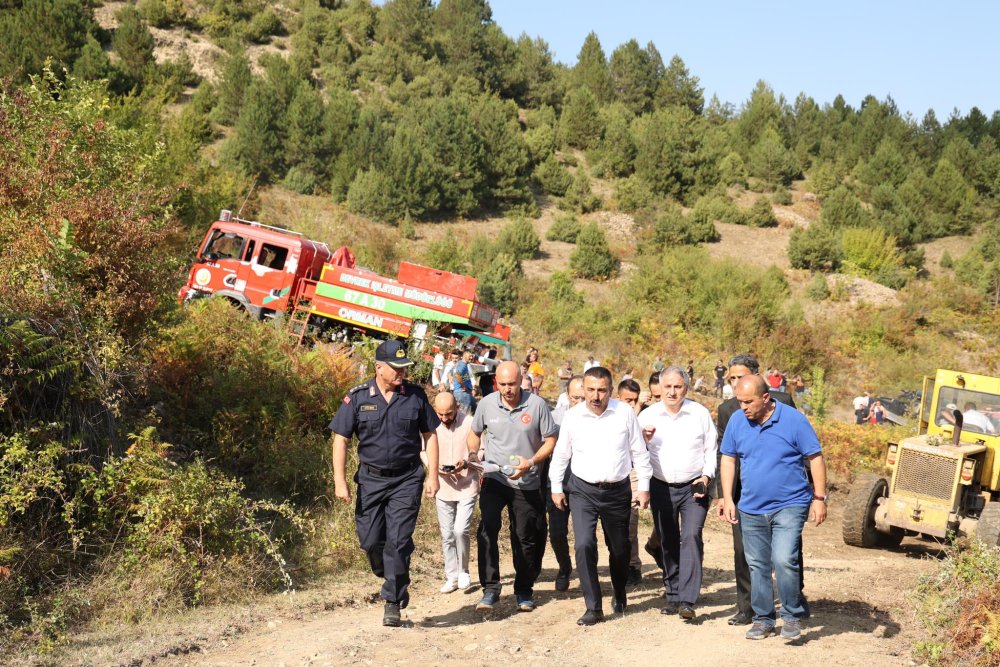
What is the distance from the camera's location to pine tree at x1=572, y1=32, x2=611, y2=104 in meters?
60.0

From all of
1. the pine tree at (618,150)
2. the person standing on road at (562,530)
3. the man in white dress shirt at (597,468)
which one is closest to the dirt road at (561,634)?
the person standing on road at (562,530)

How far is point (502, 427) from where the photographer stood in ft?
21.3

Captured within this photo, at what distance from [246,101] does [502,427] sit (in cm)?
3600

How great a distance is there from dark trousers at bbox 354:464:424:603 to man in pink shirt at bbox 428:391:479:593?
861 mm

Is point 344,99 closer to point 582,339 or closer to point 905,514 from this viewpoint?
point 582,339

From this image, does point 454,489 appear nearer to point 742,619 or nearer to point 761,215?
point 742,619

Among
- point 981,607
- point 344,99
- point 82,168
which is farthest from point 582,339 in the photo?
point 981,607

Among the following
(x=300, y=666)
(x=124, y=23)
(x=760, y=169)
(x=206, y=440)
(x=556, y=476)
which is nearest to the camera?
(x=300, y=666)

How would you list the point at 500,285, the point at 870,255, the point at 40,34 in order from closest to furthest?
the point at 500,285 < the point at 40,34 < the point at 870,255

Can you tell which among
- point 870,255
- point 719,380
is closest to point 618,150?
point 870,255

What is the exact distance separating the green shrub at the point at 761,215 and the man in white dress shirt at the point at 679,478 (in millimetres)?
39918

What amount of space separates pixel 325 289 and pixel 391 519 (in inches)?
502

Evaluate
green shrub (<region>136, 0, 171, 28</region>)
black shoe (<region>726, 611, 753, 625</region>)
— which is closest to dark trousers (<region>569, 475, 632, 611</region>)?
black shoe (<region>726, 611, 753, 625</region>)

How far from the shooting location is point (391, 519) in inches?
232
